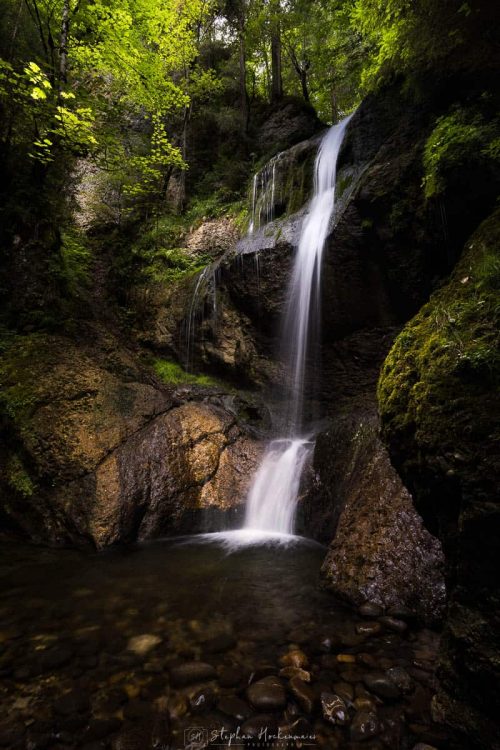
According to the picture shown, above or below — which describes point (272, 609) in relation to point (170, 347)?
below

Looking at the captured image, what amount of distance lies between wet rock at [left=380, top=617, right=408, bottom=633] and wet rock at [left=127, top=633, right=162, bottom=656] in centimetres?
186

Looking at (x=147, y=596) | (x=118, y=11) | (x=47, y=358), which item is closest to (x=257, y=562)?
(x=147, y=596)

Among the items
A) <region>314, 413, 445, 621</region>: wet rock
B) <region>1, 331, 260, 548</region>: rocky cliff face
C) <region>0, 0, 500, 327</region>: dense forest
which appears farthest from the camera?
<region>1, 331, 260, 548</region>: rocky cliff face

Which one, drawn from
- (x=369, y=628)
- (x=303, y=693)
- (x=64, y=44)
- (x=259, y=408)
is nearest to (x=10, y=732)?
(x=303, y=693)

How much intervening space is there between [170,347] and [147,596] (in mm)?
7053

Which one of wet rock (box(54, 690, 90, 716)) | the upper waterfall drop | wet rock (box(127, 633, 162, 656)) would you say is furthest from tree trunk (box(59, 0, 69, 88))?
wet rock (box(54, 690, 90, 716))

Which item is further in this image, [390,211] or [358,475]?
[390,211]

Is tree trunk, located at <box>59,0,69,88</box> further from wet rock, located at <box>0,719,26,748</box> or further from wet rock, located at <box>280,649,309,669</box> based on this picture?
wet rock, located at <box>280,649,309,669</box>

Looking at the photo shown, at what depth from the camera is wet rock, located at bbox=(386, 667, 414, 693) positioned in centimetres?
234

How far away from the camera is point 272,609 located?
3562mm

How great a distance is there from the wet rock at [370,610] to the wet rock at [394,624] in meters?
0.09

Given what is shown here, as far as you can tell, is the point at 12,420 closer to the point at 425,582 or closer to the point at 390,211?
the point at 425,582

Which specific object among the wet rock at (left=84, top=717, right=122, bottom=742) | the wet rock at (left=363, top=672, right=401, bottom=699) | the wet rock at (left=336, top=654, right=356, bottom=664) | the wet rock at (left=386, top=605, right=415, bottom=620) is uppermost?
the wet rock at (left=386, top=605, right=415, bottom=620)

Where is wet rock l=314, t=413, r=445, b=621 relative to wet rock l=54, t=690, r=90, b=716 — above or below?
above
